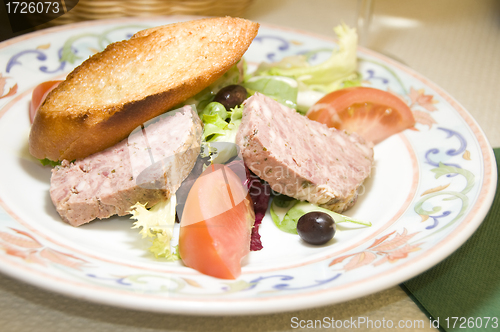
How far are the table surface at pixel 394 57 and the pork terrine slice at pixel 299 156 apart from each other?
2.12ft

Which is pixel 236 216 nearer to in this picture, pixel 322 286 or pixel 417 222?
pixel 322 286

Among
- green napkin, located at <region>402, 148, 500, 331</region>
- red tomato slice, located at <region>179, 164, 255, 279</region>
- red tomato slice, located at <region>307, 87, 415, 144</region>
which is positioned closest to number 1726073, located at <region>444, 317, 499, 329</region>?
green napkin, located at <region>402, 148, 500, 331</region>

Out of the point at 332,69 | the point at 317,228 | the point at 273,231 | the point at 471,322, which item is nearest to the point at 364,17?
the point at 332,69

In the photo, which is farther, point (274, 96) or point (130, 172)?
point (274, 96)

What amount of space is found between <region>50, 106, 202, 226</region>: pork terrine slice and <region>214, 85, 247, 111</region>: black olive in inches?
16.9

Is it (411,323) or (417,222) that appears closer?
(411,323)

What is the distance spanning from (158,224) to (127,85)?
0.82 metres

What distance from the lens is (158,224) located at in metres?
2.16

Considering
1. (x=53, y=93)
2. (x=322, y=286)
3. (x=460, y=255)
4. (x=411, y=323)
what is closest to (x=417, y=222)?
(x=460, y=255)

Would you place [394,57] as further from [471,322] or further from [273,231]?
[471,322]

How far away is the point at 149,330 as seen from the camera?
5.72ft

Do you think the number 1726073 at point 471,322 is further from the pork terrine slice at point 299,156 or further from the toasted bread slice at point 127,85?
the toasted bread slice at point 127,85

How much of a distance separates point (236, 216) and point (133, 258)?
0.54 meters

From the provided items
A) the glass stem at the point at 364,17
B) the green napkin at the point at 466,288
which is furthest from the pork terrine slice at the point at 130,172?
the glass stem at the point at 364,17
